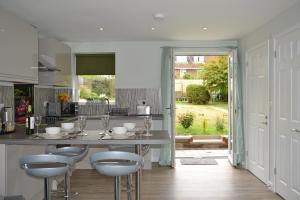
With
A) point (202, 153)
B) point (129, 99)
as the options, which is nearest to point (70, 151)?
point (129, 99)

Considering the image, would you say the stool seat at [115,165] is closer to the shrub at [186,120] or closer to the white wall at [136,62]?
the white wall at [136,62]

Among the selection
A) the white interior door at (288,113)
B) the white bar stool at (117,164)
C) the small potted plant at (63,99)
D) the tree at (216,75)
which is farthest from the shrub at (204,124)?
the white bar stool at (117,164)

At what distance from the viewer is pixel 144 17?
4414mm

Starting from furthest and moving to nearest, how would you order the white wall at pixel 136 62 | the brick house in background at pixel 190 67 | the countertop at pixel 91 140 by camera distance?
1. the brick house in background at pixel 190 67
2. the white wall at pixel 136 62
3. the countertop at pixel 91 140

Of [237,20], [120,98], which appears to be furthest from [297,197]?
[120,98]

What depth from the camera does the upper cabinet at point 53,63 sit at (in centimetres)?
477

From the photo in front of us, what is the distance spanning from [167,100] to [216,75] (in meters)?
3.98

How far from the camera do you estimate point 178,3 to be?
3736 millimetres

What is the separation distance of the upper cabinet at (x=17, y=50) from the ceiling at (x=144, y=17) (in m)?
0.28

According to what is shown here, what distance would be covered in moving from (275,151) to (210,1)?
2234 millimetres

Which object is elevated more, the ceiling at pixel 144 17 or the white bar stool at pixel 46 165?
the ceiling at pixel 144 17

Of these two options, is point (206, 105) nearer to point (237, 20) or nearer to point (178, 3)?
point (237, 20)

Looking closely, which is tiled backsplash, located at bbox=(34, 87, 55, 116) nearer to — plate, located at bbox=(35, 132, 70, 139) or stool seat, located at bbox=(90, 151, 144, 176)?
plate, located at bbox=(35, 132, 70, 139)

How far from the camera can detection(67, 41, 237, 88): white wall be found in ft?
21.2
